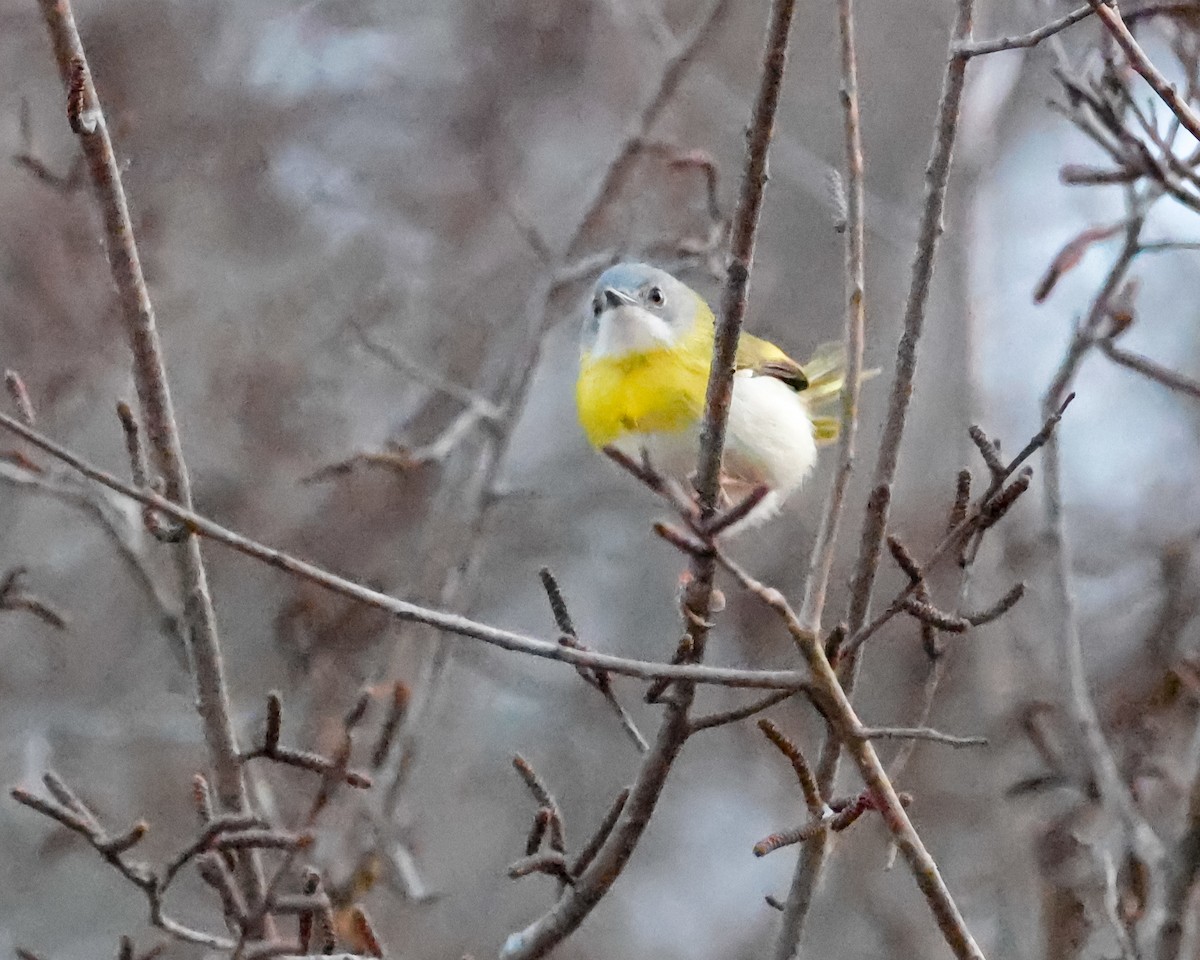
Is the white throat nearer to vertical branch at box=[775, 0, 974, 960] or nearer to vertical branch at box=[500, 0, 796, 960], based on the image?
vertical branch at box=[775, 0, 974, 960]

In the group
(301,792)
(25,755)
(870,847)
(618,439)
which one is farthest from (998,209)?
(25,755)

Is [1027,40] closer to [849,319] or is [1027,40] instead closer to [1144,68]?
[1144,68]

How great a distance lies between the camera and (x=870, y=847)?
551 centimetres

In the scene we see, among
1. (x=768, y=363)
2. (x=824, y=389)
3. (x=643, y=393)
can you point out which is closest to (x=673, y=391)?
(x=643, y=393)

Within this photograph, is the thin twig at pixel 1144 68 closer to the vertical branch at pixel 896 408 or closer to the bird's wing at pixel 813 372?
the vertical branch at pixel 896 408

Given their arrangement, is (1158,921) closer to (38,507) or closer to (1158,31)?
(1158,31)

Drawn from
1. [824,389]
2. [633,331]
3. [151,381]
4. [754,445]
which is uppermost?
[824,389]

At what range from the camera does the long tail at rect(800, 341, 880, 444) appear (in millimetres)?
3842

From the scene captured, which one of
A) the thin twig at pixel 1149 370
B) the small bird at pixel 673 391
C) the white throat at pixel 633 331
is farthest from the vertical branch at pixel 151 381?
the thin twig at pixel 1149 370

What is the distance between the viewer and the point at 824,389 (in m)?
3.86

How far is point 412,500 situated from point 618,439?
168 centimetres

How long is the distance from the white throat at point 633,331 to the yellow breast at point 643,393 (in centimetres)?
2

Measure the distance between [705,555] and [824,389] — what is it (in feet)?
7.94

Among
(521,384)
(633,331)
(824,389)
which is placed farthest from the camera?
(824,389)
